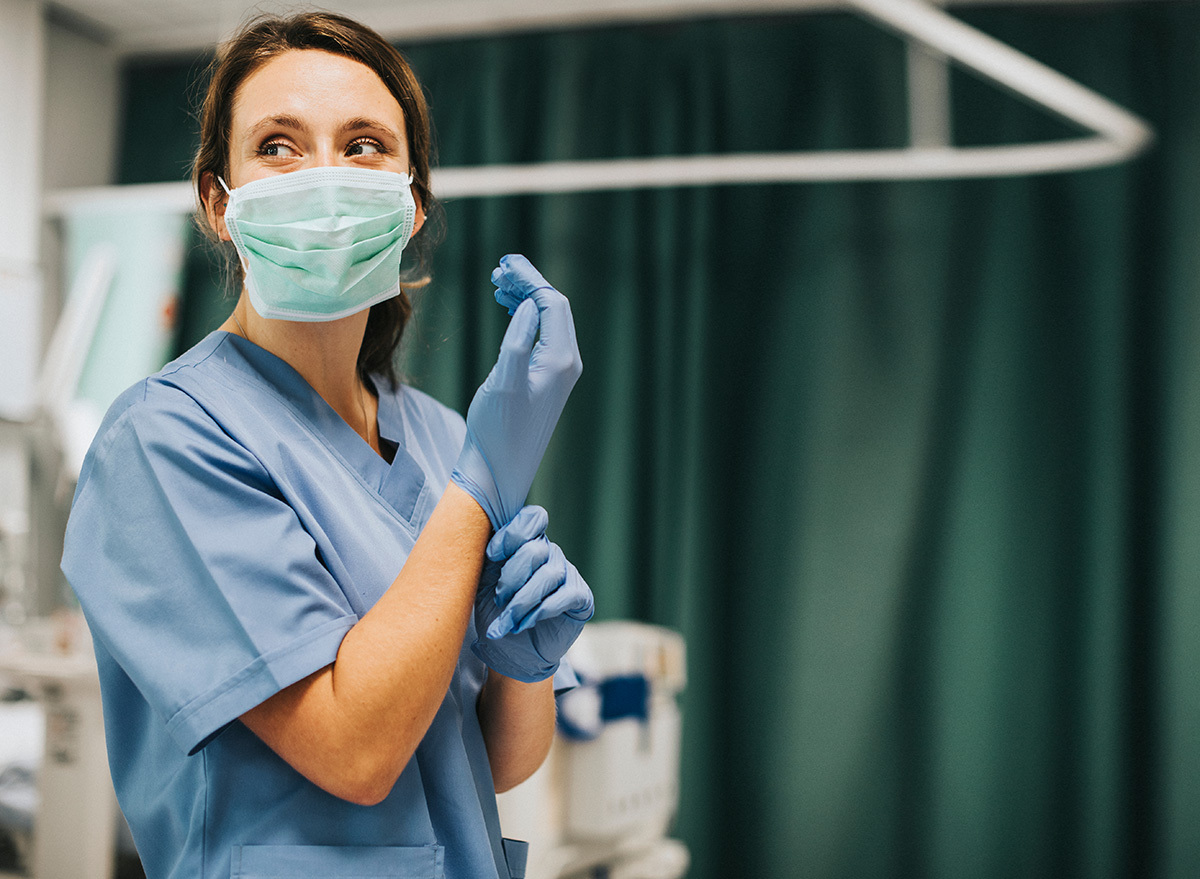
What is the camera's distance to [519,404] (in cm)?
72

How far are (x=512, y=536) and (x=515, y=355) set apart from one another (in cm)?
14

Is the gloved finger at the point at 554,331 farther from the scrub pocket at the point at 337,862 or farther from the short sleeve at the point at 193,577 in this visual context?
the scrub pocket at the point at 337,862

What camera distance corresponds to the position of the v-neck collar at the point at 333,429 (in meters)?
0.80

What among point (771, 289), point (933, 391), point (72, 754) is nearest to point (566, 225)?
point (771, 289)

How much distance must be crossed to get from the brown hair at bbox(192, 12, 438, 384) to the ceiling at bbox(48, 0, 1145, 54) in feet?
6.53

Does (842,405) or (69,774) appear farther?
(842,405)

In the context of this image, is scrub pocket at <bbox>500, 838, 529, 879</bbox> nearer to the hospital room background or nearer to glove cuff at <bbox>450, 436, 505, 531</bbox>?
glove cuff at <bbox>450, 436, 505, 531</bbox>

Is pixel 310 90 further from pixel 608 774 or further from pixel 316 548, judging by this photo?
pixel 608 774

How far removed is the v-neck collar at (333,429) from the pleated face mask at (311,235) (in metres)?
0.04

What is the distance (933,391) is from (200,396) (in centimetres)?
216

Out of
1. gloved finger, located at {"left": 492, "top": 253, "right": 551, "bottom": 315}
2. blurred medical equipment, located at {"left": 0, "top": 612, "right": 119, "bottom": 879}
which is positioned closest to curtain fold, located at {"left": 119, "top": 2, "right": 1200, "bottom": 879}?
blurred medical equipment, located at {"left": 0, "top": 612, "right": 119, "bottom": 879}

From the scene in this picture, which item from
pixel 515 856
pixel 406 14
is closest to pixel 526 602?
pixel 515 856

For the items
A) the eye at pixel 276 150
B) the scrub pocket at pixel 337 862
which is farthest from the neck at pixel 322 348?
the scrub pocket at pixel 337 862

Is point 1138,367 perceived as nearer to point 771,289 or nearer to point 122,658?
point 771,289
